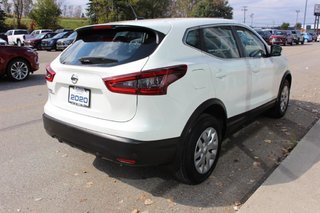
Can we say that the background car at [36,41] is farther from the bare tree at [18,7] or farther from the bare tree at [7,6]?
the bare tree at [7,6]

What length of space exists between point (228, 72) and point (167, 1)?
68.0 meters

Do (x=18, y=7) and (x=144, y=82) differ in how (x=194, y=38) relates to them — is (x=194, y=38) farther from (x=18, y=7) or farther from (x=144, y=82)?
(x=18, y=7)

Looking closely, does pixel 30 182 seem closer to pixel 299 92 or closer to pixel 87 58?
pixel 87 58

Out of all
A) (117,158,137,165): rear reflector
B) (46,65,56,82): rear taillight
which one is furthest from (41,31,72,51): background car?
(117,158,137,165): rear reflector

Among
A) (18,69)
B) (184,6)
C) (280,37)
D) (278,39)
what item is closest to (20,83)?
(18,69)

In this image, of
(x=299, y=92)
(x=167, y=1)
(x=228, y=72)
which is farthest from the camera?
(x=167, y=1)

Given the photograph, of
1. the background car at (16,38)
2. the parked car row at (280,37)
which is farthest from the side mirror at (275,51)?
the background car at (16,38)

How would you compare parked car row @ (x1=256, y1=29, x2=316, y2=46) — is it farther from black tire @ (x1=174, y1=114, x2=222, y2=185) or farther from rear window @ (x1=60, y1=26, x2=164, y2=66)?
rear window @ (x1=60, y1=26, x2=164, y2=66)

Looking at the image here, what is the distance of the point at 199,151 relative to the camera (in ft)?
12.8

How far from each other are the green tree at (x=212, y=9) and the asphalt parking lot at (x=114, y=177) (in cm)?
6649

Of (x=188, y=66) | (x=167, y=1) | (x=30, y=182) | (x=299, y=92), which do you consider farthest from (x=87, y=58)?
(x=167, y=1)

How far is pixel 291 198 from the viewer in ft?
11.9

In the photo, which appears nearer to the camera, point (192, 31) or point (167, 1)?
point (192, 31)

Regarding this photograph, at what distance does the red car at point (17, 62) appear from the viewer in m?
10.8
